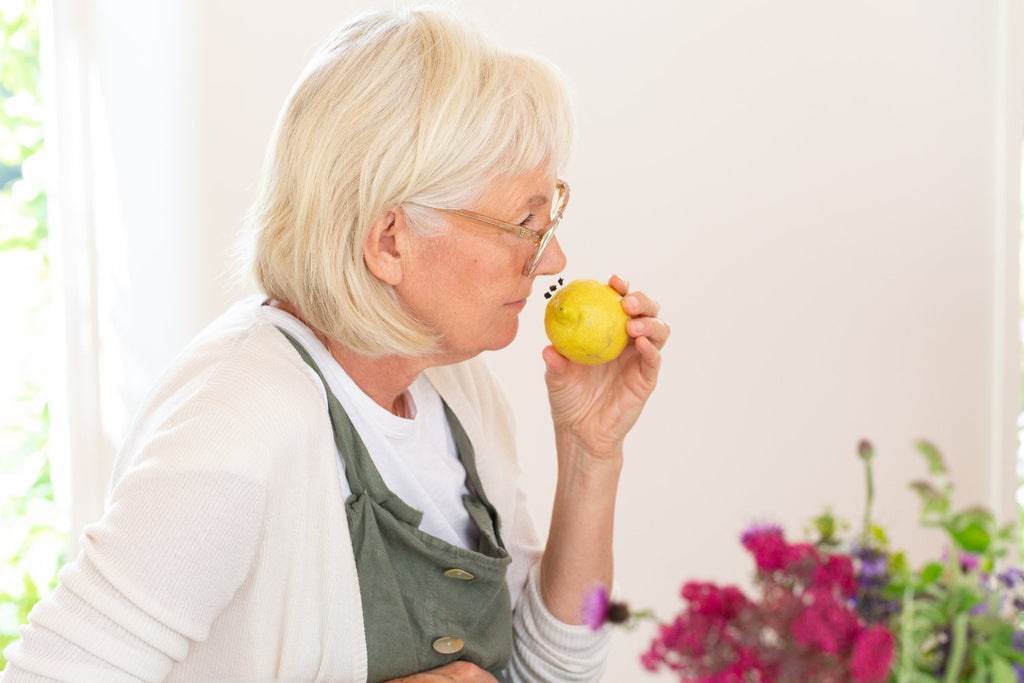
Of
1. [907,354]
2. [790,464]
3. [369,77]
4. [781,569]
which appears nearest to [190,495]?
[369,77]

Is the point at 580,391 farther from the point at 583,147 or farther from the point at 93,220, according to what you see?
the point at 93,220

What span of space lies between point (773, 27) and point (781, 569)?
1.81 m

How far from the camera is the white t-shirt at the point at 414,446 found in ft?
4.00

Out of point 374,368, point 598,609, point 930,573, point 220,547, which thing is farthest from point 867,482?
point 374,368

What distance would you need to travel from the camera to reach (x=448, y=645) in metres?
1.19

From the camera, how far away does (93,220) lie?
7.22 feet

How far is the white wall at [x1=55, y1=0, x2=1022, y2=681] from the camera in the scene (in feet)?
7.00

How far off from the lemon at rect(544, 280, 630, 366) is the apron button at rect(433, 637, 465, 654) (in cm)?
39

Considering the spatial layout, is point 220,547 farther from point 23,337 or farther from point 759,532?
point 23,337

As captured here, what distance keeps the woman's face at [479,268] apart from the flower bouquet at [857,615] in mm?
682

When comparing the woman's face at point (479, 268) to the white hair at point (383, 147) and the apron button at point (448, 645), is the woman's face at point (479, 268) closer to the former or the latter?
the white hair at point (383, 147)

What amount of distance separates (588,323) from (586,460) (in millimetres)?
238

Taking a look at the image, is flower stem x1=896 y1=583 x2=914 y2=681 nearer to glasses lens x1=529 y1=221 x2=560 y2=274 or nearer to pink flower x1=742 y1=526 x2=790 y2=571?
pink flower x1=742 y1=526 x2=790 y2=571

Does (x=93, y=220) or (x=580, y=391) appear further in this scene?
(x=93, y=220)
